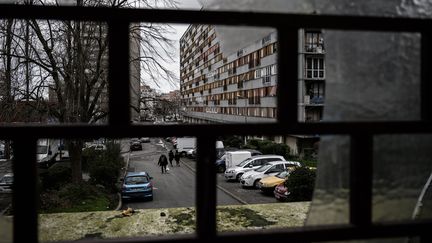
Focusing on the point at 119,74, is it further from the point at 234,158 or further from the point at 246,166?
the point at 234,158

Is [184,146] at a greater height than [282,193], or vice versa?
[184,146]

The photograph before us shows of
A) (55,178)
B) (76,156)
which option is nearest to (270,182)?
(76,156)

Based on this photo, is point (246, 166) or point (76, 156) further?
point (246, 166)

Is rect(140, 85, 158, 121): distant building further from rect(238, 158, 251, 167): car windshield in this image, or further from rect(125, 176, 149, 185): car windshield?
rect(238, 158, 251, 167): car windshield

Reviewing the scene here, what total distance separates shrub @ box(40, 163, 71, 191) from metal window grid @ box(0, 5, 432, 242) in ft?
48.4

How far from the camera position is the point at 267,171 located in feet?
57.6

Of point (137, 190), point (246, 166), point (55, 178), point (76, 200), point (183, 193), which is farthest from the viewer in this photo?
point (246, 166)

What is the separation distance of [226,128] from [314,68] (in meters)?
26.3

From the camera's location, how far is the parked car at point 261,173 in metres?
17.2

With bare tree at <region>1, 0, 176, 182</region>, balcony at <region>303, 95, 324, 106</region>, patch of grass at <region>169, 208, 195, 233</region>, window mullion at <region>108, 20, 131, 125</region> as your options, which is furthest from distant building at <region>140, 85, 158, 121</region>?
window mullion at <region>108, 20, 131, 125</region>

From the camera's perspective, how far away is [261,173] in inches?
686

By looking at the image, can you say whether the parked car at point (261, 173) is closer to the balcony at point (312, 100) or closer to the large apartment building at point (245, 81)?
the large apartment building at point (245, 81)

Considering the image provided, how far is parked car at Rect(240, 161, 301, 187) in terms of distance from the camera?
17.2 metres

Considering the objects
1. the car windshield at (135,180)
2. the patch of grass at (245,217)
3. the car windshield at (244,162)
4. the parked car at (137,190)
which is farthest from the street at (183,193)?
the patch of grass at (245,217)
